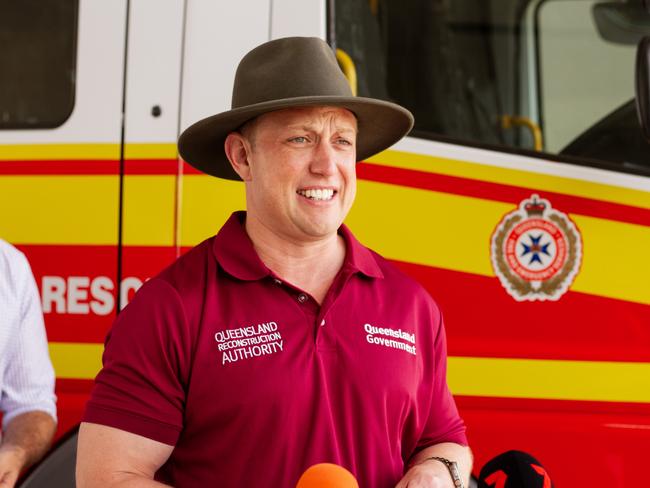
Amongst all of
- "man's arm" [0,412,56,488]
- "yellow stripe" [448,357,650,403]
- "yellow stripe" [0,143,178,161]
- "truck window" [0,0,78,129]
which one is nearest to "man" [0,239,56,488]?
"man's arm" [0,412,56,488]

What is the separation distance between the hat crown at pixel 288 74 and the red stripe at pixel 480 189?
2.40 ft

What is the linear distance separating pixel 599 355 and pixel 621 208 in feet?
1.41

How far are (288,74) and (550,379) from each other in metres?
1.29

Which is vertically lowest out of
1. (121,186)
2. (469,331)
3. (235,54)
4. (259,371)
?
(469,331)

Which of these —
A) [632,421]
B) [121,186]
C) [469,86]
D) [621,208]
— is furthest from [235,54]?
[632,421]

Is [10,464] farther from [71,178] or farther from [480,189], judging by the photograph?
[480,189]

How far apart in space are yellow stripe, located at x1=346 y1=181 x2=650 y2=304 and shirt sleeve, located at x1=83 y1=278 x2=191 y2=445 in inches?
40.9

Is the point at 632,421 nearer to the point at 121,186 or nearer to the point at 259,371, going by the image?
the point at 259,371

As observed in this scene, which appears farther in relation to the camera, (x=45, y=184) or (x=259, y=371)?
(x=45, y=184)

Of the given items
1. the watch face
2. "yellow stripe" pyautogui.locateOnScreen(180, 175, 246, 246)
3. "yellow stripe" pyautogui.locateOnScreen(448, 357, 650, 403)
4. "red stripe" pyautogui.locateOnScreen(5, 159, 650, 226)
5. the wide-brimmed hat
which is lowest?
"yellow stripe" pyautogui.locateOnScreen(448, 357, 650, 403)

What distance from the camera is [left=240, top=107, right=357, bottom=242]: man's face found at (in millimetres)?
2012

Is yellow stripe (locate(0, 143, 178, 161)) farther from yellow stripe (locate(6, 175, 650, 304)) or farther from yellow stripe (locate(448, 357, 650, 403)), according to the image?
yellow stripe (locate(448, 357, 650, 403))

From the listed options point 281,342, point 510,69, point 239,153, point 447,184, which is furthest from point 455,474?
point 510,69

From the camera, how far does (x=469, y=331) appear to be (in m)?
2.86
